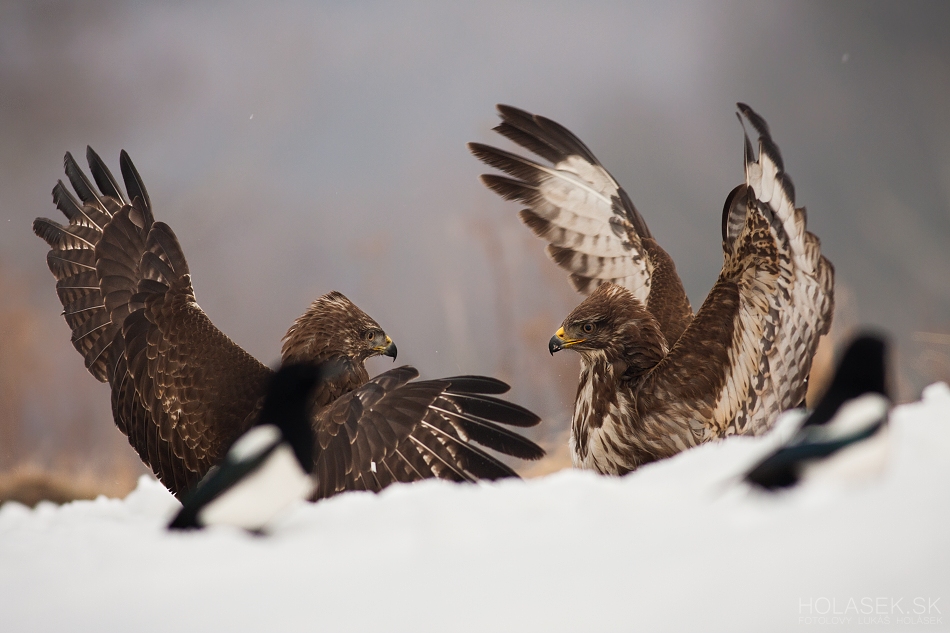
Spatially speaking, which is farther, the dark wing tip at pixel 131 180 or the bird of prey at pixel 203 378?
the dark wing tip at pixel 131 180

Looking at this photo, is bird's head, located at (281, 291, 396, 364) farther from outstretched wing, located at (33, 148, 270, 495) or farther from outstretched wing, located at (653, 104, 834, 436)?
outstretched wing, located at (653, 104, 834, 436)

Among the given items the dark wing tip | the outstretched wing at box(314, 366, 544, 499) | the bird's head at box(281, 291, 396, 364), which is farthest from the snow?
the dark wing tip

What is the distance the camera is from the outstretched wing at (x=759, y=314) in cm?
151

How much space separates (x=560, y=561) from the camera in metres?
1.12

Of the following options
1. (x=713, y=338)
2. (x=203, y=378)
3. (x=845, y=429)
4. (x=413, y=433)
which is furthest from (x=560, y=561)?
(x=203, y=378)

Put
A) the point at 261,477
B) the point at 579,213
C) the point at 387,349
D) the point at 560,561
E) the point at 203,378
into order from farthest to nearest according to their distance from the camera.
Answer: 1. the point at 579,213
2. the point at 387,349
3. the point at 203,378
4. the point at 261,477
5. the point at 560,561

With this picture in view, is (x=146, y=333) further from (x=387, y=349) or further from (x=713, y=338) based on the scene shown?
(x=713, y=338)

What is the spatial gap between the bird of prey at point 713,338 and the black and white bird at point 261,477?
682 millimetres

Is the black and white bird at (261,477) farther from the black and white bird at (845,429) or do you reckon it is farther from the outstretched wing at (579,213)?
the outstretched wing at (579,213)

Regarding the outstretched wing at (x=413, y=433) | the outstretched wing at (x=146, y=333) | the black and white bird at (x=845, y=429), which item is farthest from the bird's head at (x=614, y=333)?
the outstretched wing at (x=146, y=333)

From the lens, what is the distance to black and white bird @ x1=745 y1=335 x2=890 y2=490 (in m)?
1.14

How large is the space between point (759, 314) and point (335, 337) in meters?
→ 0.97

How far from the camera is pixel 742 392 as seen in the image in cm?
167

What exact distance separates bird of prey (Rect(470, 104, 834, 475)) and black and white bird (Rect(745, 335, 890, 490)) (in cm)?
37
